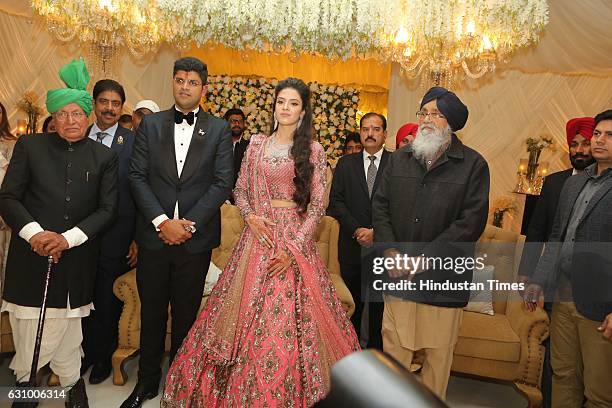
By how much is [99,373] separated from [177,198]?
4.48 ft

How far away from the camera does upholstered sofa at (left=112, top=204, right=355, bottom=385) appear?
340 centimetres

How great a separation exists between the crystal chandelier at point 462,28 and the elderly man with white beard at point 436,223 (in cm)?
320

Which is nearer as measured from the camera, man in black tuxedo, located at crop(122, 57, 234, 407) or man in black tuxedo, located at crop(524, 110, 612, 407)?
man in black tuxedo, located at crop(524, 110, 612, 407)

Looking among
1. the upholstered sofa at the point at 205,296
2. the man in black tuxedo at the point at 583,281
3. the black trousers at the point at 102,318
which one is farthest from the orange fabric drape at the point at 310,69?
the man in black tuxedo at the point at 583,281

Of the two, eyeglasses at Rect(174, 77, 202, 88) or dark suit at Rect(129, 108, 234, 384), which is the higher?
eyeglasses at Rect(174, 77, 202, 88)

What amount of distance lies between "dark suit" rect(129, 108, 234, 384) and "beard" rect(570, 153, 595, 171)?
7.53 feet

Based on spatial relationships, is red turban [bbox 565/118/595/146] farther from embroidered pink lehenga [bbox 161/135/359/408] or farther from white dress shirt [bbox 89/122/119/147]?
white dress shirt [bbox 89/122/119/147]

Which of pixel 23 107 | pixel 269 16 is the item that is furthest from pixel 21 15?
pixel 269 16

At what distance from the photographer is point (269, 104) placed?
28.0 feet

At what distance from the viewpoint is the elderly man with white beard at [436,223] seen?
8.89 ft

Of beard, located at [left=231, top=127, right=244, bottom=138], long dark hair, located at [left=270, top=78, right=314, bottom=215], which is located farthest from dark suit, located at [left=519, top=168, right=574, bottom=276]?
beard, located at [left=231, top=127, right=244, bottom=138]

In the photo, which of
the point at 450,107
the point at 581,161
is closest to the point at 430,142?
the point at 450,107

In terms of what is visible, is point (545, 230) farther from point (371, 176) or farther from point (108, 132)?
point (108, 132)

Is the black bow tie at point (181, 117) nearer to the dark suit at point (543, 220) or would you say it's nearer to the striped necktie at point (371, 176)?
the striped necktie at point (371, 176)
